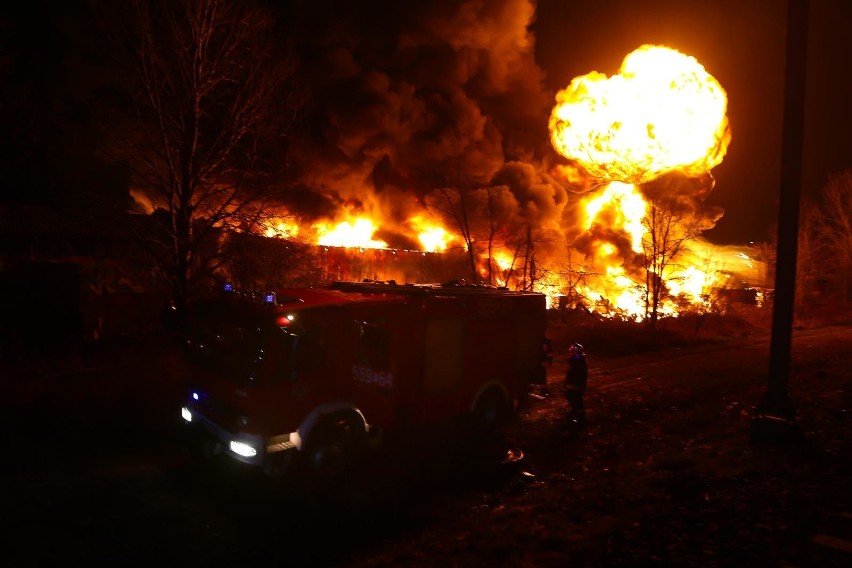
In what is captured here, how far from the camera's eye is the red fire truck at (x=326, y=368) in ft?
21.1

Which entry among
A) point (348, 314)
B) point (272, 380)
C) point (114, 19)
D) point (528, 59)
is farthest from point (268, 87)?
point (528, 59)

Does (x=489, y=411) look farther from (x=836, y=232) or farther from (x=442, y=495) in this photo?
(x=836, y=232)

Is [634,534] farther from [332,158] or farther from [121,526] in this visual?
[332,158]

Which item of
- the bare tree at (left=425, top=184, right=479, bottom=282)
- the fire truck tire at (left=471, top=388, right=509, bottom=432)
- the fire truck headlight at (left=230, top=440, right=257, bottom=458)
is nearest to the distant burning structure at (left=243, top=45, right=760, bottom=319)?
the bare tree at (left=425, top=184, right=479, bottom=282)

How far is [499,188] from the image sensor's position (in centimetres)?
2748

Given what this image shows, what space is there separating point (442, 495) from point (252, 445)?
221cm

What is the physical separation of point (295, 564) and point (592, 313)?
→ 20034 millimetres

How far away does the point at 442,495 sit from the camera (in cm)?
688

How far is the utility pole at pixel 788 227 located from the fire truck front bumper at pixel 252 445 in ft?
19.3

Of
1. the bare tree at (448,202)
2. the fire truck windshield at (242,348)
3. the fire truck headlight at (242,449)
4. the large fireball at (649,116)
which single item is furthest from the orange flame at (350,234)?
the fire truck headlight at (242,449)

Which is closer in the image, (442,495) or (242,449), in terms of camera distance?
(242,449)

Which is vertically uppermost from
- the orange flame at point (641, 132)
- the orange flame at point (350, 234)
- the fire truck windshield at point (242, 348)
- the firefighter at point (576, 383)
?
the orange flame at point (641, 132)

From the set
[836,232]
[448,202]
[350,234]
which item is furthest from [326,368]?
[836,232]

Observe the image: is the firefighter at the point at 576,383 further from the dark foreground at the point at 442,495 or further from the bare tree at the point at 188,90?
the bare tree at the point at 188,90
